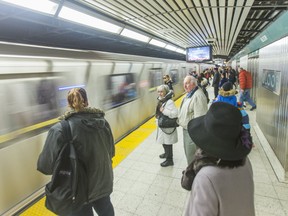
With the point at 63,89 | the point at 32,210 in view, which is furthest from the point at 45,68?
the point at 32,210

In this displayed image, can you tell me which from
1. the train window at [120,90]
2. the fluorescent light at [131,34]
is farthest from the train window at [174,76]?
the train window at [120,90]

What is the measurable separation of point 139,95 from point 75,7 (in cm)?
278

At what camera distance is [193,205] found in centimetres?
87

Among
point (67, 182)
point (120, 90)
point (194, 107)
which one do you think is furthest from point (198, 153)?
point (120, 90)

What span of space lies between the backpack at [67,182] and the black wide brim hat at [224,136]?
36.8 inches

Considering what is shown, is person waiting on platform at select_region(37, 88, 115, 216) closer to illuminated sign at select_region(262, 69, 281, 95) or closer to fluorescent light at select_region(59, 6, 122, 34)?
fluorescent light at select_region(59, 6, 122, 34)

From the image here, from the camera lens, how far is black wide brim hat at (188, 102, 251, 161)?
0.82 metres

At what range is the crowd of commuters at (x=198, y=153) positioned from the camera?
0.83m

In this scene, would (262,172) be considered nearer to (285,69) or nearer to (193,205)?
(285,69)

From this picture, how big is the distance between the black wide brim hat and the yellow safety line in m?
2.23

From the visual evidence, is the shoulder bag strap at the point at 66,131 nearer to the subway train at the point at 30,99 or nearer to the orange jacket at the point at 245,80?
the subway train at the point at 30,99

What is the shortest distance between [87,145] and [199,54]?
8903 mm

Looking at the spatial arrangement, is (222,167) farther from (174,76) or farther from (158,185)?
(174,76)

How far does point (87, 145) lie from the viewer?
1.45m
